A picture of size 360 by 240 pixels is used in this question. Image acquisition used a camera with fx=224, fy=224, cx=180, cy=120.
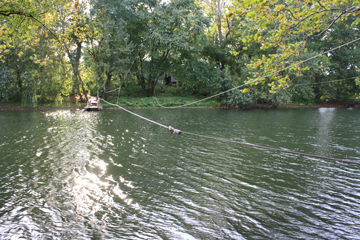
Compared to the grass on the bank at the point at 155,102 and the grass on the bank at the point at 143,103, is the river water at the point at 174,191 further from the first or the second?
the grass on the bank at the point at 155,102

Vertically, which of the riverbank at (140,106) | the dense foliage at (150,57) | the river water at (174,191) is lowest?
the river water at (174,191)

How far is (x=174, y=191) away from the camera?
5.55 meters

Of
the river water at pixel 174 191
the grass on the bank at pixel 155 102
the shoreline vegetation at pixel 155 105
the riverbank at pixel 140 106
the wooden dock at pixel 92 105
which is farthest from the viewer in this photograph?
the grass on the bank at pixel 155 102

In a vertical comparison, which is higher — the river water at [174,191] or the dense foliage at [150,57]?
the dense foliage at [150,57]

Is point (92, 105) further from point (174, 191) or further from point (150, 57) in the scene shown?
point (174, 191)

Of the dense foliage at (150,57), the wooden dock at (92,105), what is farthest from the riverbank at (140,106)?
the wooden dock at (92,105)

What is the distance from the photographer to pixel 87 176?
6.41m

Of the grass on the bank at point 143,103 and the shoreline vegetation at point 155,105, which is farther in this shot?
the grass on the bank at point 143,103

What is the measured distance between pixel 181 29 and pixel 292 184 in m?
27.6

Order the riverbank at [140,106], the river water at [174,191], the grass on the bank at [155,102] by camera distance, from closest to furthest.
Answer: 1. the river water at [174,191]
2. the riverbank at [140,106]
3. the grass on the bank at [155,102]

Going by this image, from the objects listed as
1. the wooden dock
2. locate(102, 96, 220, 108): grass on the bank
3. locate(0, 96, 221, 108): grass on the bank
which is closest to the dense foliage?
locate(0, 96, 221, 108): grass on the bank

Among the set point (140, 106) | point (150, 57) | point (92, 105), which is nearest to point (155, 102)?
point (140, 106)

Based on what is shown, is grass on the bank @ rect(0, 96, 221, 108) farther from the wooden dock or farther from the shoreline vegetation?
the wooden dock

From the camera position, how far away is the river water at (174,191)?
4.11 meters
